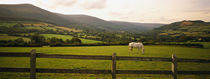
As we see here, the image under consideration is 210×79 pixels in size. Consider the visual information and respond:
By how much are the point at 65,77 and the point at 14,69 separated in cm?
383

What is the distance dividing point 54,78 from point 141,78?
6.45 m

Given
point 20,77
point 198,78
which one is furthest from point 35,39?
point 198,78

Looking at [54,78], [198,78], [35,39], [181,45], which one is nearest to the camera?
[54,78]

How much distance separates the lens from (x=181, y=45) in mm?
63156

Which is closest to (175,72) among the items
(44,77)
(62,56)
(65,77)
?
(62,56)

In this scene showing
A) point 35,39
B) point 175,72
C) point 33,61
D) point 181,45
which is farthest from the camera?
point 35,39

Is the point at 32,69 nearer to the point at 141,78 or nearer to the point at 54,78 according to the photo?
the point at 54,78

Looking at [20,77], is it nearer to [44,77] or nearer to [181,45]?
[44,77]

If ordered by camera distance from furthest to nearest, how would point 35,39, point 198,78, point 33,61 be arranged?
point 35,39, point 198,78, point 33,61

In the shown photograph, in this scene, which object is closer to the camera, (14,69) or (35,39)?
(14,69)

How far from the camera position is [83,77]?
956 cm

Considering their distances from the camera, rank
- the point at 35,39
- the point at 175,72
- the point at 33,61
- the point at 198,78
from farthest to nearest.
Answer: the point at 35,39 → the point at 198,78 → the point at 175,72 → the point at 33,61

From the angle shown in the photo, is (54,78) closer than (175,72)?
No

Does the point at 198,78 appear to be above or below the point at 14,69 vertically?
below
